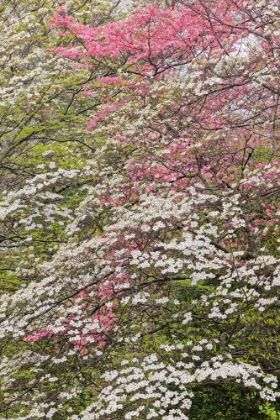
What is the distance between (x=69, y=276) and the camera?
6891 millimetres

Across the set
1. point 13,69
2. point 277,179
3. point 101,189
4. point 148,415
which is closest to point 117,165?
point 101,189

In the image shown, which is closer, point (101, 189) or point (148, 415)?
point (148, 415)

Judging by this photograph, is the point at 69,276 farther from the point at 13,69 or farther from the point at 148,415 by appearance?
the point at 13,69

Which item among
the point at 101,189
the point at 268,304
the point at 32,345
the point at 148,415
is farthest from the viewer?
the point at 101,189

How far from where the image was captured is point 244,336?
607 cm

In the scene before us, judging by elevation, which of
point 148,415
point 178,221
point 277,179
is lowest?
point 148,415

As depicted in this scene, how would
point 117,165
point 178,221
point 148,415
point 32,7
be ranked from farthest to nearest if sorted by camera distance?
point 32,7
point 117,165
point 178,221
point 148,415

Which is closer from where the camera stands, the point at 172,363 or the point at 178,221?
the point at 172,363

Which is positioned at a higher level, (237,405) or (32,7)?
(32,7)

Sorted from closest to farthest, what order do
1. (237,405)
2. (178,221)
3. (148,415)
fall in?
(148,415), (178,221), (237,405)

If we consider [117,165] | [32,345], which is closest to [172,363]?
[32,345]

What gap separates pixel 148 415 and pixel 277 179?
12.8ft

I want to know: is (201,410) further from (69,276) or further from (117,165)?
(117,165)

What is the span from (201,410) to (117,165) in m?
5.37
